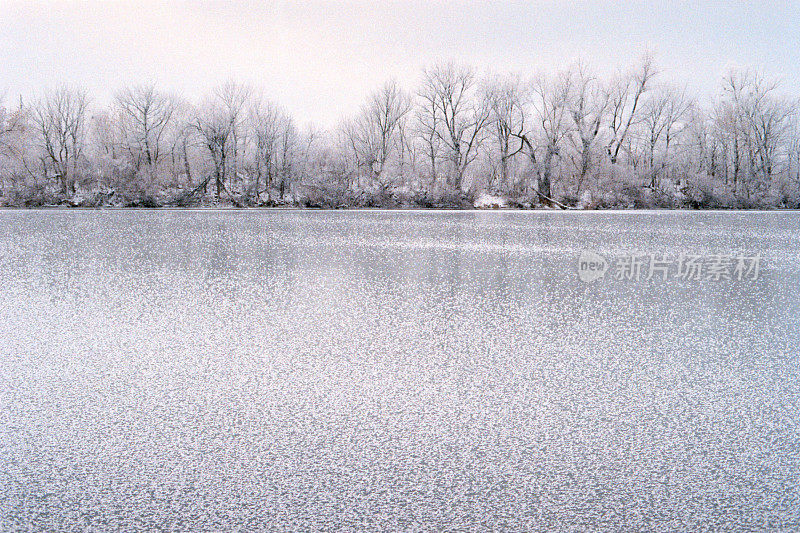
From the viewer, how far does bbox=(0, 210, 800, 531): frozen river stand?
191cm

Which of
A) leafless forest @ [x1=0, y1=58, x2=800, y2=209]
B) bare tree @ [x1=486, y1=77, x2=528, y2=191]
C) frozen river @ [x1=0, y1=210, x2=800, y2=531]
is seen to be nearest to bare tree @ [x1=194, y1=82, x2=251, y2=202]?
leafless forest @ [x1=0, y1=58, x2=800, y2=209]

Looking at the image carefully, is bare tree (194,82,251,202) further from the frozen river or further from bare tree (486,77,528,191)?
Result: the frozen river

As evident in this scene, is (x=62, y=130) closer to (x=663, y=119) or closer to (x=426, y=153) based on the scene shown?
(x=426, y=153)

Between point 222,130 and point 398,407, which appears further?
point 222,130

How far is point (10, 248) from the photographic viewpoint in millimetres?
10234

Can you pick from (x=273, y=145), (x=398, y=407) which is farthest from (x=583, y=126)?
(x=398, y=407)

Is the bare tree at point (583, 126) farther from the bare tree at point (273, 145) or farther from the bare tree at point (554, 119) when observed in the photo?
the bare tree at point (273, 145)

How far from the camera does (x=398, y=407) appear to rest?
2730 mm

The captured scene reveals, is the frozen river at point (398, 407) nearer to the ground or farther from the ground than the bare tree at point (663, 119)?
nearer to the ground

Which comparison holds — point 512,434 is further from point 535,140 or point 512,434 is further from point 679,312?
point 535,140

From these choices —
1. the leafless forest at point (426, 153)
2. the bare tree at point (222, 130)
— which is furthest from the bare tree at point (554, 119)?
the bare tree at point (222, 130)

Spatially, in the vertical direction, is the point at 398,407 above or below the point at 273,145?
below

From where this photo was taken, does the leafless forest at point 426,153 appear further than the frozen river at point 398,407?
Yes

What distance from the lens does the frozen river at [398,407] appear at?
191 centimetres
